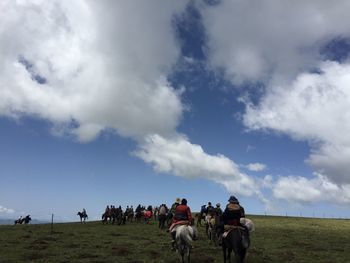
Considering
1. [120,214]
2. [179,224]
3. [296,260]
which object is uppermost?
[120,214]

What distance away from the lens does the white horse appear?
22.1 meters

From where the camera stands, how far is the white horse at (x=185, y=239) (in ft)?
72.6

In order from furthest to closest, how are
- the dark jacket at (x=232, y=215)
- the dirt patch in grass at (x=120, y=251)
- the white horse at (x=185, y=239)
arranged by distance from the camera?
the dirt patch in grass at (x=120, y=251), the white horse at (x=185, y=239), the dark jacket at (x=232, y=215)

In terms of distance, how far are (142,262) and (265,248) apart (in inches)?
424

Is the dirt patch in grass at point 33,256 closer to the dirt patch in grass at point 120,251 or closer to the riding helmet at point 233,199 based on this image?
the dirt patch in grass at point 120,251

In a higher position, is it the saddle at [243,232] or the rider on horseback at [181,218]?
the rider on horseback at [181,218]

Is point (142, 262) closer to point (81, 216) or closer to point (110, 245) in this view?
point (110, 245)

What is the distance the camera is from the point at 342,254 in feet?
97.1

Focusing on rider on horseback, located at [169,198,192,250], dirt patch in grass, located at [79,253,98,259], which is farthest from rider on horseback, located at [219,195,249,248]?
dirt patch in grass, located at [79,253,98,259]

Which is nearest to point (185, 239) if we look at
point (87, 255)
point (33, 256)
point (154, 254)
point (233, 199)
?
point (233, 199)

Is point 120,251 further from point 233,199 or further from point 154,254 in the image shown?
point 233,199

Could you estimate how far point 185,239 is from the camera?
22109 millimetres

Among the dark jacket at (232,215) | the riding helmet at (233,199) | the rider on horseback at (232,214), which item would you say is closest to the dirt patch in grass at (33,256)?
the rider on horseback at (232,214)

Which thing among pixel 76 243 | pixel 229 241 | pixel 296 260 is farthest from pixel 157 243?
pixel 229 241
